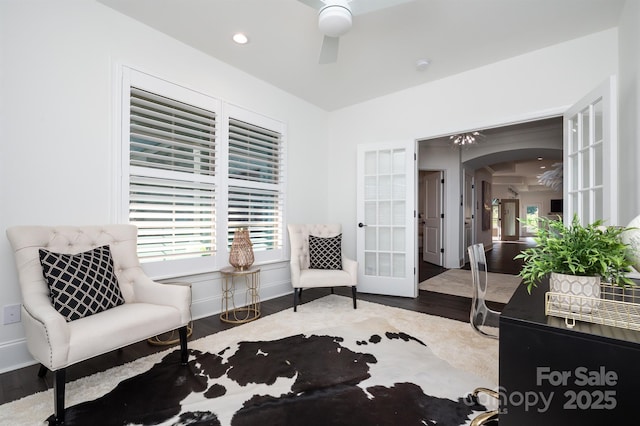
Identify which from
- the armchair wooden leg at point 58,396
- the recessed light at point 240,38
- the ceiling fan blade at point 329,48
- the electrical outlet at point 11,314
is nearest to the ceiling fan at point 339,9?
the ceiling fan blade at point 329,48

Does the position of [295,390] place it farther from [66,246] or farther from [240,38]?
[240,38]

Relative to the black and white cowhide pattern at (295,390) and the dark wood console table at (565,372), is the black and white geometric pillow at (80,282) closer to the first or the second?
the black and white cowhide pattern at (295,390)

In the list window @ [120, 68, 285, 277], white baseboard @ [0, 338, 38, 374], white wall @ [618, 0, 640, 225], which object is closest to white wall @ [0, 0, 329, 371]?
white baseboard @ [0, 338, 38, 374]

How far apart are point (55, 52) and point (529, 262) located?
10.8 feet

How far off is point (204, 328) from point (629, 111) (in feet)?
13.3

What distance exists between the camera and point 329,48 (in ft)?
6.92

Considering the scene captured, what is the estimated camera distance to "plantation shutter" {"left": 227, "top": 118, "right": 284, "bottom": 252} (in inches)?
133

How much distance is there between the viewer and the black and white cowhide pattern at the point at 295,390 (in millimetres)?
1523

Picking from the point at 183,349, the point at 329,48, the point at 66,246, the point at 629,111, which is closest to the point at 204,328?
the point at 183,349

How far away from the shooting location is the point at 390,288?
4.00m

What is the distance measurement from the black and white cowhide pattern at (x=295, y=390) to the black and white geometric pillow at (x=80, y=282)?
528mm

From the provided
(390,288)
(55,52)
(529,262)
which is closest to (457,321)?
(390,288)

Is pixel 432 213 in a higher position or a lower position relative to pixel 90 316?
higher

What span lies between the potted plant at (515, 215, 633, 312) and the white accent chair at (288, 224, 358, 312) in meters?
2.39
